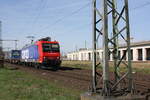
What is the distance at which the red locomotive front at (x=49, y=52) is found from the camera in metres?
30.4

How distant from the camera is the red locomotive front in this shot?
3042 centimetres

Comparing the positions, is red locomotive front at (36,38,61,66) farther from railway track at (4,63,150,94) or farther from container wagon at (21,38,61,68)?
railway track at (4,63,150,94)

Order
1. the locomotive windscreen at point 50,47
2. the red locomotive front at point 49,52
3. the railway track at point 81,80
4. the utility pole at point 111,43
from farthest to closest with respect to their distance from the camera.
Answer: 1. the locomotive windscreen at point 50,47
2. the red locomotive front at point 49,52
3. the railway track at point 81,80
4. the utility pole at point 111,43

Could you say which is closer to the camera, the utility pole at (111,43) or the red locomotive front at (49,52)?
the utility pole at (111,43)

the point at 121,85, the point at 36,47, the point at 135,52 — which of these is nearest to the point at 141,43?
the point at 135,52

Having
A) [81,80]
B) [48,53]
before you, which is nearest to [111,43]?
[81,80]

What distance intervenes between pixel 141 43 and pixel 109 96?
6942 cm

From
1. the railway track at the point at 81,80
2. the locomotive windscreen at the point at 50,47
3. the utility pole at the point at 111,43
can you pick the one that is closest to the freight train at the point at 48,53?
the locomotive windscreen at the point at 50,47

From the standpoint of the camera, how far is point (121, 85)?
9.38 metres

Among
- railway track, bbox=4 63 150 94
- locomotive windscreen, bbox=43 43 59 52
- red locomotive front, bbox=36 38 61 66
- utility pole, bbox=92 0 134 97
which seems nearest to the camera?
utility pole, bbox=92 0 134 97

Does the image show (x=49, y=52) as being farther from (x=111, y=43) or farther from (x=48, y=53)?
(x=111, y=43)

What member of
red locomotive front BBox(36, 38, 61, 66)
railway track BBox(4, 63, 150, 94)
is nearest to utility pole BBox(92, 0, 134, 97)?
railway track BBox(4, 63, 150, 94)

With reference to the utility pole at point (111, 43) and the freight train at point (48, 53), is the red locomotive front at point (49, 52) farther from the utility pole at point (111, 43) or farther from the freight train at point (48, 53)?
the utility pole at point (111, 43)

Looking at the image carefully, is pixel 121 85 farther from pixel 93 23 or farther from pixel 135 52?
pixel 135 52
